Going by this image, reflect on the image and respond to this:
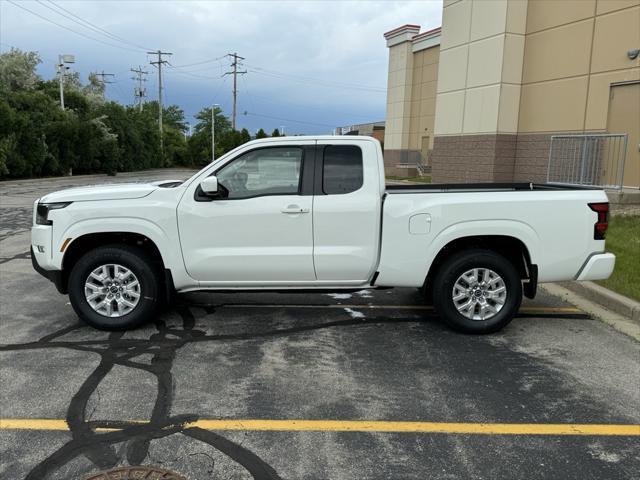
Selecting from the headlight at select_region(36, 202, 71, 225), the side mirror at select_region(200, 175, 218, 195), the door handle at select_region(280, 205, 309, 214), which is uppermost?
the side mirror at select_region(200, 175, 218, 195)

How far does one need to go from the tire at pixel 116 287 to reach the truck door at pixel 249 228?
0.46 metres

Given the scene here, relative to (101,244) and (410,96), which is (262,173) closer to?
(101,244)

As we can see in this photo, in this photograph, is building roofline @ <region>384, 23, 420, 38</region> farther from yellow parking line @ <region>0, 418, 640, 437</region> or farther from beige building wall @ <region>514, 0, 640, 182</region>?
yellow parking line @ <region>0, 418, 640, 437</region>

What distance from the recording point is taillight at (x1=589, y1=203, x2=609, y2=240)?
212 inches

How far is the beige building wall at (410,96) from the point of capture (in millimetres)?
33062

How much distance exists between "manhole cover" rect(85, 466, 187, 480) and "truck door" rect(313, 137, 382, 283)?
2720 mm

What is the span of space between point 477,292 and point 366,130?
6601cm

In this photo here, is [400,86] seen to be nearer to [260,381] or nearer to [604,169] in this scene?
[604,169]

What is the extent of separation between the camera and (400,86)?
116 feet

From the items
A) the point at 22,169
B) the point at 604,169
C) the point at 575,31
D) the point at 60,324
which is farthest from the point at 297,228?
the point at 22,169

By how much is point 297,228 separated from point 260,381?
5.28ft

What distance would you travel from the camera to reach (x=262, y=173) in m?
5.61

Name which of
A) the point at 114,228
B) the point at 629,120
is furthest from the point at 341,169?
the point at 629,120

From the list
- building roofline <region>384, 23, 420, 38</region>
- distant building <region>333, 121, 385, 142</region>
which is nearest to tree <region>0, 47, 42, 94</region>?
building roofline <region>384, 23, 420, 38</region>
